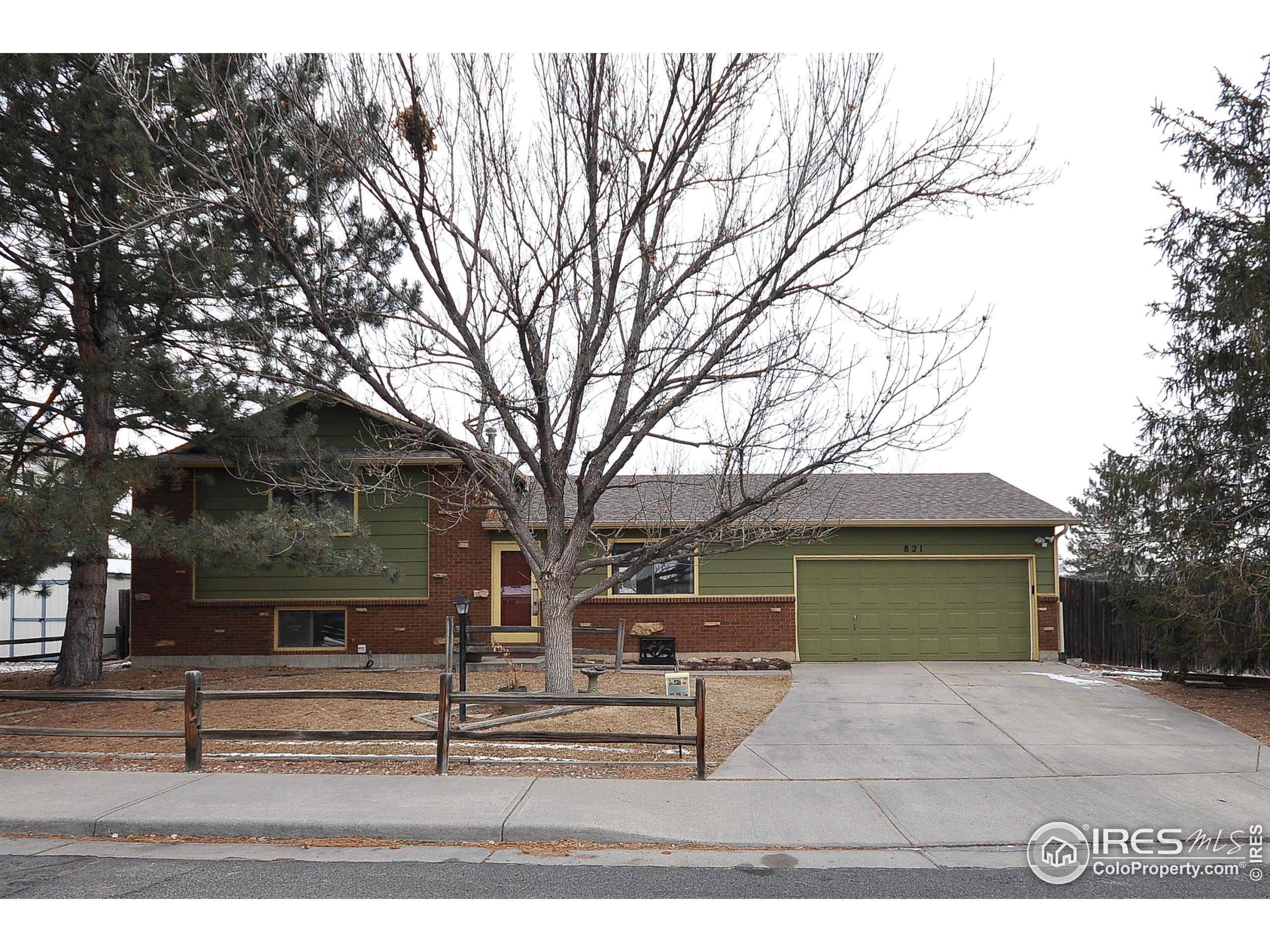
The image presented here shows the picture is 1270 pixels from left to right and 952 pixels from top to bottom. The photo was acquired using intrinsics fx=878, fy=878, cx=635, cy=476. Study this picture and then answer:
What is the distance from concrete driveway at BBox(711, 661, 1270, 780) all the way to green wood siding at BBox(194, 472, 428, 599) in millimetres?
7547

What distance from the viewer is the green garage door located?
56.7 feet

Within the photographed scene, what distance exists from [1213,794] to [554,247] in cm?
809

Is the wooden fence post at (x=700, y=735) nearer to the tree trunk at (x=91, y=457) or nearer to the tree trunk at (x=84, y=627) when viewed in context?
the tree trunk at (x=91, y=457)

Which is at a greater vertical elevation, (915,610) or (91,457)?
(91,457)

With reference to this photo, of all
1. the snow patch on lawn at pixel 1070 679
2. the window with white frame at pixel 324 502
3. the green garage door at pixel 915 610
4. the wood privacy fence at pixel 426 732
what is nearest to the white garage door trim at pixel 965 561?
the green garage door at pixel 915 610

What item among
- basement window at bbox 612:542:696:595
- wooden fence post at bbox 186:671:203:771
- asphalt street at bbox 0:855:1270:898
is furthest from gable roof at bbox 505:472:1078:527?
asphalt street at bbox 0:855:1270:898

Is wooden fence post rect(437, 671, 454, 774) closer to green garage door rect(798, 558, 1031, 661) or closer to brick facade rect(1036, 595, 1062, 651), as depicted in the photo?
green garage door rect(798, 558, 1031, 661)

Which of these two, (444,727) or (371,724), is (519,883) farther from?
(371,724)

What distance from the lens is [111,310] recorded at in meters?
13.0

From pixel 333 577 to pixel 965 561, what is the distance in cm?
1232

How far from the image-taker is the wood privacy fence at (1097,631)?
16.6 metres

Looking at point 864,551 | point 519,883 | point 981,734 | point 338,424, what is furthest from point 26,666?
point 981,734

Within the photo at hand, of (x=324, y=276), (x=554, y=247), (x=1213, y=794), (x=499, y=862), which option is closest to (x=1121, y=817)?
(x=1213, y=794)

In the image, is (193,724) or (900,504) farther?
(900,504)
